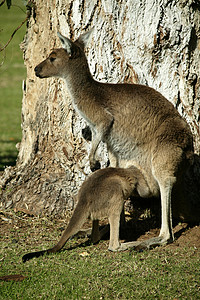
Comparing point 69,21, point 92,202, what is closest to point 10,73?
point 69,21

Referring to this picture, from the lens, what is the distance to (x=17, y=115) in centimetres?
1293

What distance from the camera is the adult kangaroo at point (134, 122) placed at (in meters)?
4.14

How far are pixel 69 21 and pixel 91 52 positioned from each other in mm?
399

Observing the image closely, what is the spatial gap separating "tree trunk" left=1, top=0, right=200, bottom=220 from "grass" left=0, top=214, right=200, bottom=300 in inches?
35.1

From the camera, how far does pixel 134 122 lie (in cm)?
431

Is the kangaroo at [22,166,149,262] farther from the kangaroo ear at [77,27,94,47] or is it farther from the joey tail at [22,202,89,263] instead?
the kangaroo ear at [77,27,94,47]

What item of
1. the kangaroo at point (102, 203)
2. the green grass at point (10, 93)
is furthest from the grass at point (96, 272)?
the green grass at point (10, 93)

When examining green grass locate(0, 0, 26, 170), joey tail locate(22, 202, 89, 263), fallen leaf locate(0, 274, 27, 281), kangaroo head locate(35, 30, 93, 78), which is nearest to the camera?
fallen leaf locate(0, 274, 27, 281)

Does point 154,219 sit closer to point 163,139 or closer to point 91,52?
point 163,139

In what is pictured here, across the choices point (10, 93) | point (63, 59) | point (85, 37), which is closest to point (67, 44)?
point (63, 59)

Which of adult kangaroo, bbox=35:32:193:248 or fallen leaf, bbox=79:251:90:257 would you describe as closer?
fallen leaf, bbox=79:251:90:257

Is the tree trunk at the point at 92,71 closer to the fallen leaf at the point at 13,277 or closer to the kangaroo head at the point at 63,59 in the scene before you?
the kangaroo head at the point at 63,59

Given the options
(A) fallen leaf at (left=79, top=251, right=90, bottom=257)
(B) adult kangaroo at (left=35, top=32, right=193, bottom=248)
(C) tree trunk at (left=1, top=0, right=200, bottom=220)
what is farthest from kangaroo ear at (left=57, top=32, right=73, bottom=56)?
(A) fallen leaf at (left=79, top=251, right=90, bottom=257)

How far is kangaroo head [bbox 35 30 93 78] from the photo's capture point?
4418 millimetres
